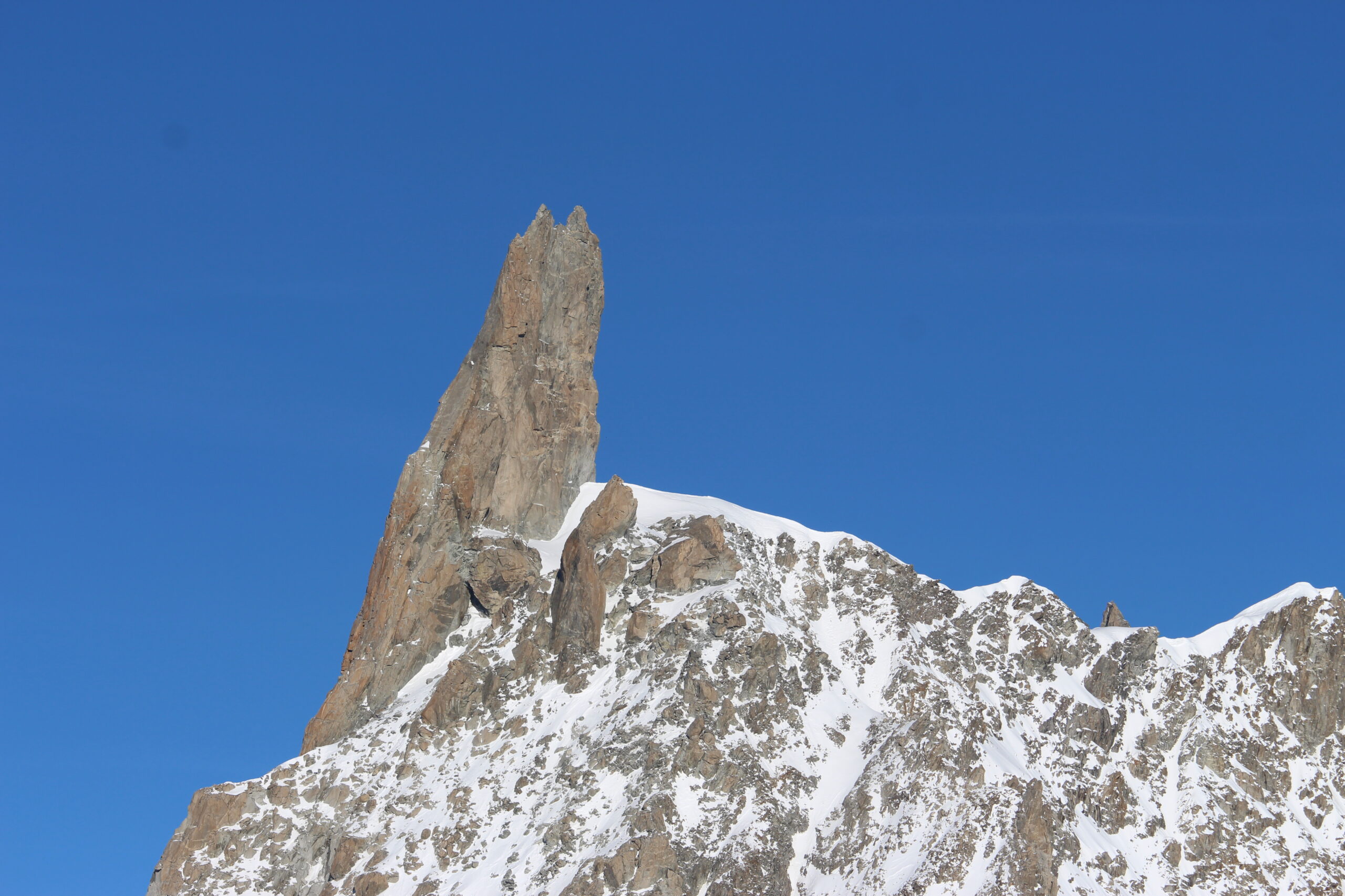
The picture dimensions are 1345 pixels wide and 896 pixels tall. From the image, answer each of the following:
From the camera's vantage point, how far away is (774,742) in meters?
170

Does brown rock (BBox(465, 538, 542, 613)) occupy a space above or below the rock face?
above

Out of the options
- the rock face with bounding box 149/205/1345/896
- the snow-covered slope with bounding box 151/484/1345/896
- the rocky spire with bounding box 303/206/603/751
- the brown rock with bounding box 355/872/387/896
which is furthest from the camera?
the rocky spire with bounding box 303/206/603/751

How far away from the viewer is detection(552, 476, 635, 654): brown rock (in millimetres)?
179875

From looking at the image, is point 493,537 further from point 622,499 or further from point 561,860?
point 561,860

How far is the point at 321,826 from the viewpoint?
17000 centimetres

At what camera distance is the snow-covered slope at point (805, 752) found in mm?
161625

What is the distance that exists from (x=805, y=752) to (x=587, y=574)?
1031 inches

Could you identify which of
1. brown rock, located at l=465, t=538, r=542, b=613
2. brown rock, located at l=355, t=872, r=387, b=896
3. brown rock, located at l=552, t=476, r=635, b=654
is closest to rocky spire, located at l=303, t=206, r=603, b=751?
brown rock, located at l=465, t=538, r=542, b=613

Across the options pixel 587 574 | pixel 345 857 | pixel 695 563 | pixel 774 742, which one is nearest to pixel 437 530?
pixel 587 574

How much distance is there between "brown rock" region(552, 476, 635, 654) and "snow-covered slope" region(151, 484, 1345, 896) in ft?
5.19

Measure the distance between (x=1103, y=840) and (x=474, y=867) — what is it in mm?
53831

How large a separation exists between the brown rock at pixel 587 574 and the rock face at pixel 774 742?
279mm

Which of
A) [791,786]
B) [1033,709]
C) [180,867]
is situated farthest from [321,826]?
[1033,709]

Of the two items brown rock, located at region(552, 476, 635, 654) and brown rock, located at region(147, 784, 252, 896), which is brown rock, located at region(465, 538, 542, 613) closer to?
brown rock, located at region(552, 476, 635, 654)
